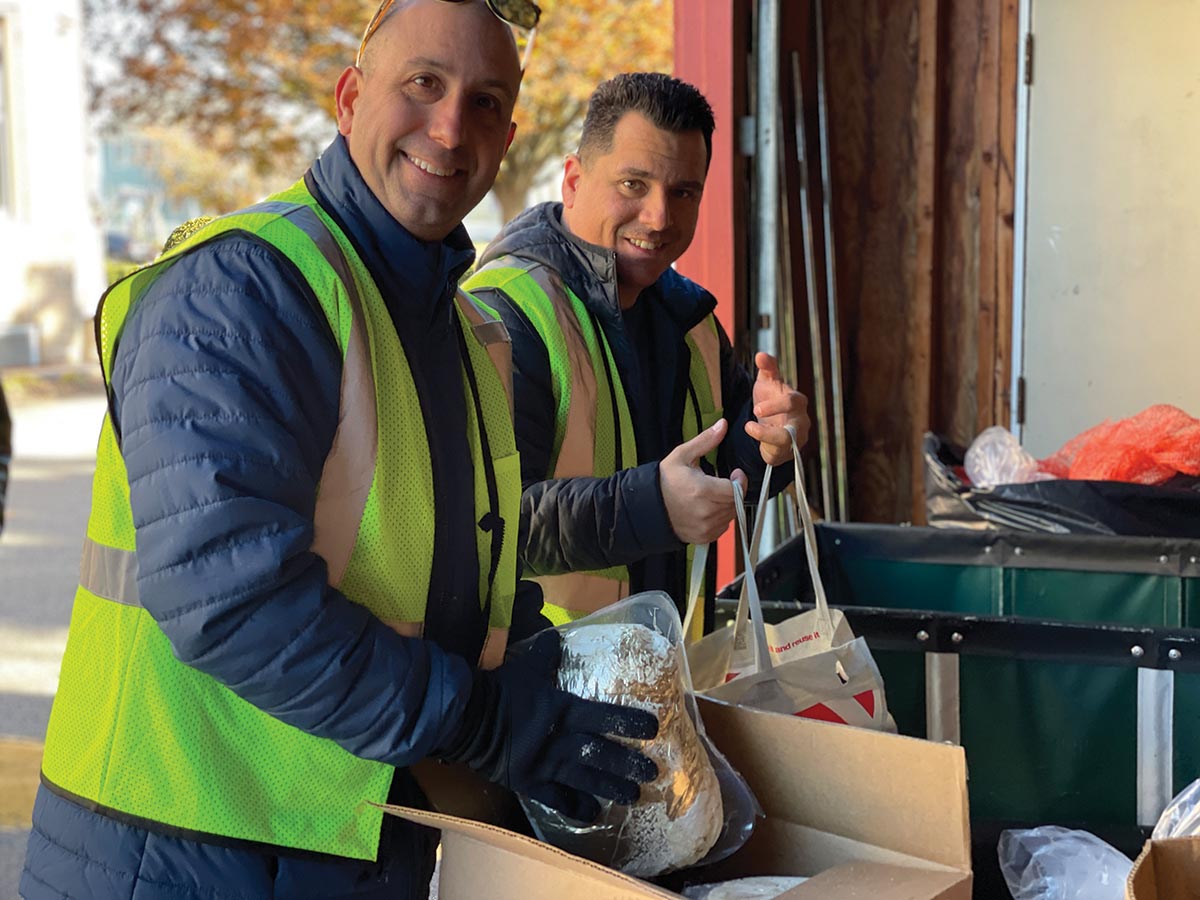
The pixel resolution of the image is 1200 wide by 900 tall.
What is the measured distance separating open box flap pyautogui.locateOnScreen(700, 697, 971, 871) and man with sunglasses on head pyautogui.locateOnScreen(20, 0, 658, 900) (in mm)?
180

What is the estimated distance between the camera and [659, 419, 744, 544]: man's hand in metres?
1.88

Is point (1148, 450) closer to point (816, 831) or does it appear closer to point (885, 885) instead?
point (816, 831)

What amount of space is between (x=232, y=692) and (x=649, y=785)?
1.40 ft

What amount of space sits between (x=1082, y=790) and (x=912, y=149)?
10.6 feet

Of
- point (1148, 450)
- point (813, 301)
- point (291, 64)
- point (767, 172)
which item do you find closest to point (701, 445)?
point (1148, 450)

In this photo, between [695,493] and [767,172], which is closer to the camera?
[695,493]

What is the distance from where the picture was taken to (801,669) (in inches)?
71.7

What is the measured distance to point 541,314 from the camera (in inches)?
90.3

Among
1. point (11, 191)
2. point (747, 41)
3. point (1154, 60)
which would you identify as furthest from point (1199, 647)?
point (11, 191)

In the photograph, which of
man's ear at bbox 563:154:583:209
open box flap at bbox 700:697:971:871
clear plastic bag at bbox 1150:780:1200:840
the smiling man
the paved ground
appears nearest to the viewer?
open box flap at bbox 700:697:971:871

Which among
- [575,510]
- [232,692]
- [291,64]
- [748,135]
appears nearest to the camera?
[232,692]

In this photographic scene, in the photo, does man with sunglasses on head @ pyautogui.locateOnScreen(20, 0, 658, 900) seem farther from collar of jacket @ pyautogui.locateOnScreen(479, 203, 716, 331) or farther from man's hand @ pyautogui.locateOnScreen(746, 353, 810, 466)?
collar of jacket @ pyautogui.locateOnScreen(479, 203, 716, 331)

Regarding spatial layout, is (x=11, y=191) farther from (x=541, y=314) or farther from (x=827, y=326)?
(x=541, y=314)

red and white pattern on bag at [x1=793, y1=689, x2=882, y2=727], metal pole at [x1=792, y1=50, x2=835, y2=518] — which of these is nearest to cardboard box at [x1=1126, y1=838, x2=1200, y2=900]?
red and white pattern on bag at [x1=793, y1=689, x2=882, y2=727]
